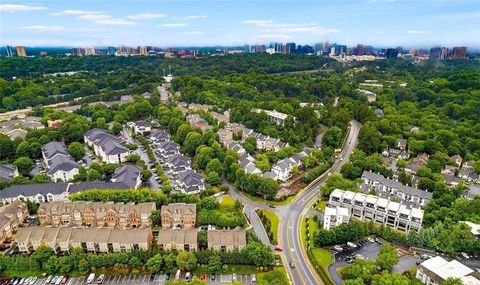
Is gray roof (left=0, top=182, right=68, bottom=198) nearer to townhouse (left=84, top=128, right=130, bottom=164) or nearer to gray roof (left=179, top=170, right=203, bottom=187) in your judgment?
townhouse (left=84, top=128, right=130, bottom=164)

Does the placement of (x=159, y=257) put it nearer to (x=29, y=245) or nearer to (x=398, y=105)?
(x=29, y=245)

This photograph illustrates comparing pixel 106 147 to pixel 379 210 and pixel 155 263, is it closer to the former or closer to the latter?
pixel 155 263

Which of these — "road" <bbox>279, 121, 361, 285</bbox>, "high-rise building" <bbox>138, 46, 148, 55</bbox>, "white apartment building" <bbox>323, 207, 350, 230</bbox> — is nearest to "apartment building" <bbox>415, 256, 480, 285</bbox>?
"white apartment building" <bbox>323, 207, 350, 230</bbox>

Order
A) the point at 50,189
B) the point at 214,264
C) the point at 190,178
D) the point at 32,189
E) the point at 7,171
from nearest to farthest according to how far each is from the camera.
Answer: the point at 214,264 → the point at 32,189 → the point at 50,189 → the point at 190,178 → the point at 7,171

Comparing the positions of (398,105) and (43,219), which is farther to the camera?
(398,105)

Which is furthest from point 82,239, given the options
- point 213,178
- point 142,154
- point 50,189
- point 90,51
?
point 90,51

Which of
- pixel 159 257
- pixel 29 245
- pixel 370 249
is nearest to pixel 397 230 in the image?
pixel 370 249

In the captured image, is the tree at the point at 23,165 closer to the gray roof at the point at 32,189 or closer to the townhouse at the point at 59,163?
the townhouse at the point at 59,163
